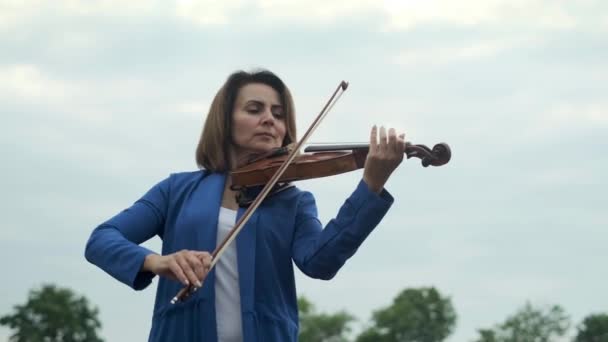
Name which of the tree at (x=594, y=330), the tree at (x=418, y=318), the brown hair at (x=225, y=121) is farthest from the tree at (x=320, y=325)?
the brown hair at (x=225, y=121)

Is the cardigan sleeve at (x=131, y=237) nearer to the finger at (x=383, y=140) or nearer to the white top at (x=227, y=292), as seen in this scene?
the white top at (x=227, y=292)

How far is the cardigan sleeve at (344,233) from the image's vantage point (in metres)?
5.74

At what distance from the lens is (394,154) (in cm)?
563

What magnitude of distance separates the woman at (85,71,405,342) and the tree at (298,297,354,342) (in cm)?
9881

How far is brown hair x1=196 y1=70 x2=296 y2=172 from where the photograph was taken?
6.68m

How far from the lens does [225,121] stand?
266 inches

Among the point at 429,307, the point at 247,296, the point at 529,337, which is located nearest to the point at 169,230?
the point at 247,296

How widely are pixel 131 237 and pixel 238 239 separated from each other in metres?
0.59

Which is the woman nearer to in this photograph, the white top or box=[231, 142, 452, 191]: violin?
the white top

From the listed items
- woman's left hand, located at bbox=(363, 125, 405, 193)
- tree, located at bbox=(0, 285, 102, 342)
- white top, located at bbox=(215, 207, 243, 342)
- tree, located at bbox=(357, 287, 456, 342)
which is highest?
tree, located at bbox=(357, 287, 456, 342)

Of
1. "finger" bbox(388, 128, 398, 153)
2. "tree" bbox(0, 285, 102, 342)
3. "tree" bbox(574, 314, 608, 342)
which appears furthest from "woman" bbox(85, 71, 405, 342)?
"tree" bbox(574, 314, 608, 342)

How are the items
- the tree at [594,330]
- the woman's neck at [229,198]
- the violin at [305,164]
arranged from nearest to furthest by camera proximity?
the violin at [305,164], the woman's neck at [229,198], the tree at [594,330]

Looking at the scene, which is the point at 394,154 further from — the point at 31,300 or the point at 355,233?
the point at 31,300

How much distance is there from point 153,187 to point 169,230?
1.08 feet
